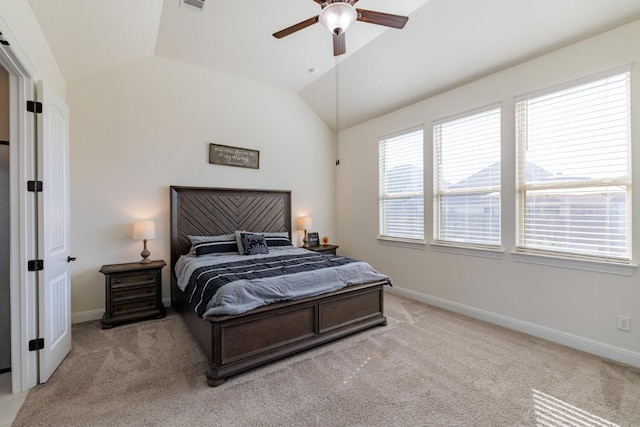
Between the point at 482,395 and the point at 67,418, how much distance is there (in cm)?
273

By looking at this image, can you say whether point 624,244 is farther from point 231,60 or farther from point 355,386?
point 231,60

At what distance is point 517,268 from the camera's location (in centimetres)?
313

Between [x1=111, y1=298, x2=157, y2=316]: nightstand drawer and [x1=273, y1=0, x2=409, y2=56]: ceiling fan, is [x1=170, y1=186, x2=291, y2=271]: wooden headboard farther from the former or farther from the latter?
[x1=273, y1=0, x2=409, y2=56]: ceiling fan

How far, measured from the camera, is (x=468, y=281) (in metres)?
3.57

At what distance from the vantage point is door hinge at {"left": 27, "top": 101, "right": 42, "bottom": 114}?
2.09m

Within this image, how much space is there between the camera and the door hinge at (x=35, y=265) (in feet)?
6.84

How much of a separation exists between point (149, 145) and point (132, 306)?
2037 millimetres

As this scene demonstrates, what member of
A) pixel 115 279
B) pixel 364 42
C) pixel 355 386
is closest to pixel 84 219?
pixel 115 279

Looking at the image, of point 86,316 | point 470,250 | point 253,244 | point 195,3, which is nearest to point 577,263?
point 470,250

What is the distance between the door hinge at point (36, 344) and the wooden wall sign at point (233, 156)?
2769 mm

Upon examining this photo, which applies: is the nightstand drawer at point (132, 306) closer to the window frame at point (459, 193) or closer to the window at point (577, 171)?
the window frame at point (459, 193)

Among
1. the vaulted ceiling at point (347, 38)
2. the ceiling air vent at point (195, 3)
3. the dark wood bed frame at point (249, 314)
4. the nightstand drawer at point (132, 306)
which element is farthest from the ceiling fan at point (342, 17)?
the nightstand drawer at point (132, 306)

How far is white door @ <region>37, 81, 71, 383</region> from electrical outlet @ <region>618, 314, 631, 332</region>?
15.2 ft

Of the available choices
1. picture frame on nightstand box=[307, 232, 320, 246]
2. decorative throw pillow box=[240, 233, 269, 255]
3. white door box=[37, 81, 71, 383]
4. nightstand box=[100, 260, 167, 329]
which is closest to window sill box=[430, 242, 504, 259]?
picture frame on nightstand box=[307, 232, 320, 246]
